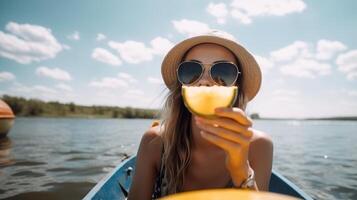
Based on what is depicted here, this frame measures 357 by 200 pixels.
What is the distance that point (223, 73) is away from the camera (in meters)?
2.54

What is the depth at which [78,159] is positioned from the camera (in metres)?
14.2

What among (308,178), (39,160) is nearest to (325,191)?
(308,178)

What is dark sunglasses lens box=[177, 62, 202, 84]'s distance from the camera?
8.32 ft

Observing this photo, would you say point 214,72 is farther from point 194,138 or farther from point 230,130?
point 230,130

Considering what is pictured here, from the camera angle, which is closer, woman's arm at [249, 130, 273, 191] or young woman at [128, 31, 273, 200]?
young woman at [128, 31, 273, 200]

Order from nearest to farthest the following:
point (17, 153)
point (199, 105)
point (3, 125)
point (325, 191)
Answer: point (199, 105) < point (325, 191) < point (17, 153) < point (3, 125)

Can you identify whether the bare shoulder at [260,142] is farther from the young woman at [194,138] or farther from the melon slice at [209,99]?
the melon slice at [209,99]

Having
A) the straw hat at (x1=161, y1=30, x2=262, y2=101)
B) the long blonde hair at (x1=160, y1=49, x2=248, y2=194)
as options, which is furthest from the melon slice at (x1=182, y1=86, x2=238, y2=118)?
the long blonde hair at (x1=160, y1=49, x2=248, y2=194)

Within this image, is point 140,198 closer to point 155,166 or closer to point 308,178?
point 155,166

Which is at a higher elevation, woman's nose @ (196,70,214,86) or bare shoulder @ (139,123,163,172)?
woman's nose @ (196,70,214,86)

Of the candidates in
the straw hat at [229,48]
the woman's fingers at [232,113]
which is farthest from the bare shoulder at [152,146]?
the woman's fingers at [232,113]

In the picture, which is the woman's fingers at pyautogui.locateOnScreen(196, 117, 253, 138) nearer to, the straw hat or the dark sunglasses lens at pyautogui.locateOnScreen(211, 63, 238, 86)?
the dark sunglasses lens at pyautogui.locateOnScreen(211, 63, 238, 86)

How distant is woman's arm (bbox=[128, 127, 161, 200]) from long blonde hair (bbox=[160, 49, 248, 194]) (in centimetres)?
10

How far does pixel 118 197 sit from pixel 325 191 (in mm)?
7663
